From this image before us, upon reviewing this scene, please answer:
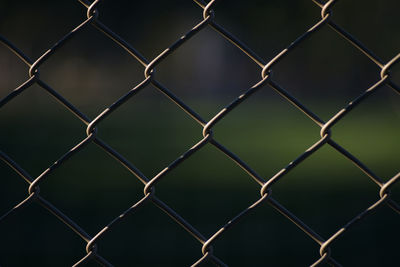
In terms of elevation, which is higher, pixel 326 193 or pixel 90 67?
pixel 90 67

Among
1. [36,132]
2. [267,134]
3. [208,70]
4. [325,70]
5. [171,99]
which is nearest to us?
[171,99]

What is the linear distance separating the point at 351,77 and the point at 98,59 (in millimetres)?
12825

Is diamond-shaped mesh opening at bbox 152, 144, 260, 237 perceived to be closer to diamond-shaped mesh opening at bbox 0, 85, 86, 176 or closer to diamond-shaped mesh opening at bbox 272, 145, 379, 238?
diamond-shaped mesh opening at bbox 272, 145, 379, 238

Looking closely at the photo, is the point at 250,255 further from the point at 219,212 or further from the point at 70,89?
the point at 70,89

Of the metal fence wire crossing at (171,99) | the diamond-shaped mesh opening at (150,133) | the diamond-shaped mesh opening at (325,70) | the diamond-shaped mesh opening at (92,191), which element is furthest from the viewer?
the diamond-shaped mesh opening at (325,70)

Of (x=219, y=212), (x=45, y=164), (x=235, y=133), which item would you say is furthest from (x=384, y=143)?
(x=45, y=164)

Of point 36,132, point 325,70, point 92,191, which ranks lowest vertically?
point 92,191

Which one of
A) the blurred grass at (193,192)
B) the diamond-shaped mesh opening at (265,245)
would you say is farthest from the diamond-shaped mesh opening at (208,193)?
the diamond-shaped mesh opening at (265,245)

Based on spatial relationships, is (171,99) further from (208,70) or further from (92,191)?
(208,70)

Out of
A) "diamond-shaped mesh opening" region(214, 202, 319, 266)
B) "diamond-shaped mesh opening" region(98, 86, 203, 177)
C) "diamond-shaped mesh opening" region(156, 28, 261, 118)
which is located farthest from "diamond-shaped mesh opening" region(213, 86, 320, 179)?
"diamond-shaped mesh opening" region(156, 28, 261, 118)

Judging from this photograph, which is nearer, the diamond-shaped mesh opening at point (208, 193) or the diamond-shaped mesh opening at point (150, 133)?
the diamond-shaped mesh opening at point (208, 193)

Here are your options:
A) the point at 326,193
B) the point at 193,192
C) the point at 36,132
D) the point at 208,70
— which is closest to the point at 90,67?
the point at 208,70

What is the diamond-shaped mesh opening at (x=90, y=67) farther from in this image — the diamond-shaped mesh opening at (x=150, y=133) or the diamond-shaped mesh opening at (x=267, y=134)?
the diamond-shaped mesh opening at (x=267, y=134)

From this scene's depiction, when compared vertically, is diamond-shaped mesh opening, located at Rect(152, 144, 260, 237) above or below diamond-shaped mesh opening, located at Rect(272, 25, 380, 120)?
below
